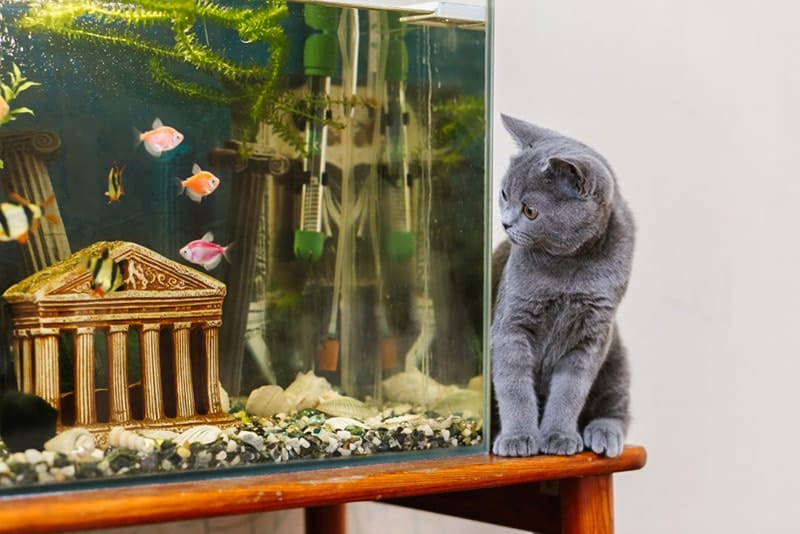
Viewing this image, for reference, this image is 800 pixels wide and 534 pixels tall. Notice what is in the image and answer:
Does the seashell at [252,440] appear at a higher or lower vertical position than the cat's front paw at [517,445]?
higher

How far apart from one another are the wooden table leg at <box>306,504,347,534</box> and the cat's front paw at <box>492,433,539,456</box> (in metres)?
0.56

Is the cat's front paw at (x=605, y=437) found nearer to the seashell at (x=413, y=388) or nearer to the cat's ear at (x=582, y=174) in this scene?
the seashell at (x=413, y=388)

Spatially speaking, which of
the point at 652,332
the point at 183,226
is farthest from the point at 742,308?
the point at 183,226

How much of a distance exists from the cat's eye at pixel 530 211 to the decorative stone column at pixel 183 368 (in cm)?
45

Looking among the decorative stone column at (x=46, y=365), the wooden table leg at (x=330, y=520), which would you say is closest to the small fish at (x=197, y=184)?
the decorative stone column at (x=46, y=365)

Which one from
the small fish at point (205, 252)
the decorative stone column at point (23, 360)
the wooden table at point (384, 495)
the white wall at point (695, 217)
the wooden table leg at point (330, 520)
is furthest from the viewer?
the white wall at point (695, 217)

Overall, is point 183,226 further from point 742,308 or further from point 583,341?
point 742,308

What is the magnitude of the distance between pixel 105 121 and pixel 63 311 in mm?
222

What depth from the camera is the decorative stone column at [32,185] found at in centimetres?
109

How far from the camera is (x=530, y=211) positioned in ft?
4.19

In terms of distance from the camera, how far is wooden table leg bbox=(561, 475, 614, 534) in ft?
4.19

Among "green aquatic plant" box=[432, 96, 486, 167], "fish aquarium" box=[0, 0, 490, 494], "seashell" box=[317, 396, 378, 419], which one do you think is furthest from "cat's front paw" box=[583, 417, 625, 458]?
"green aquatic plant" box=[432, 96, 486, 167]

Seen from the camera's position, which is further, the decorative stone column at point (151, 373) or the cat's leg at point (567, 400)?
the cat's leg at point (567, 400)

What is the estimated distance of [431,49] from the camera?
1.29m
